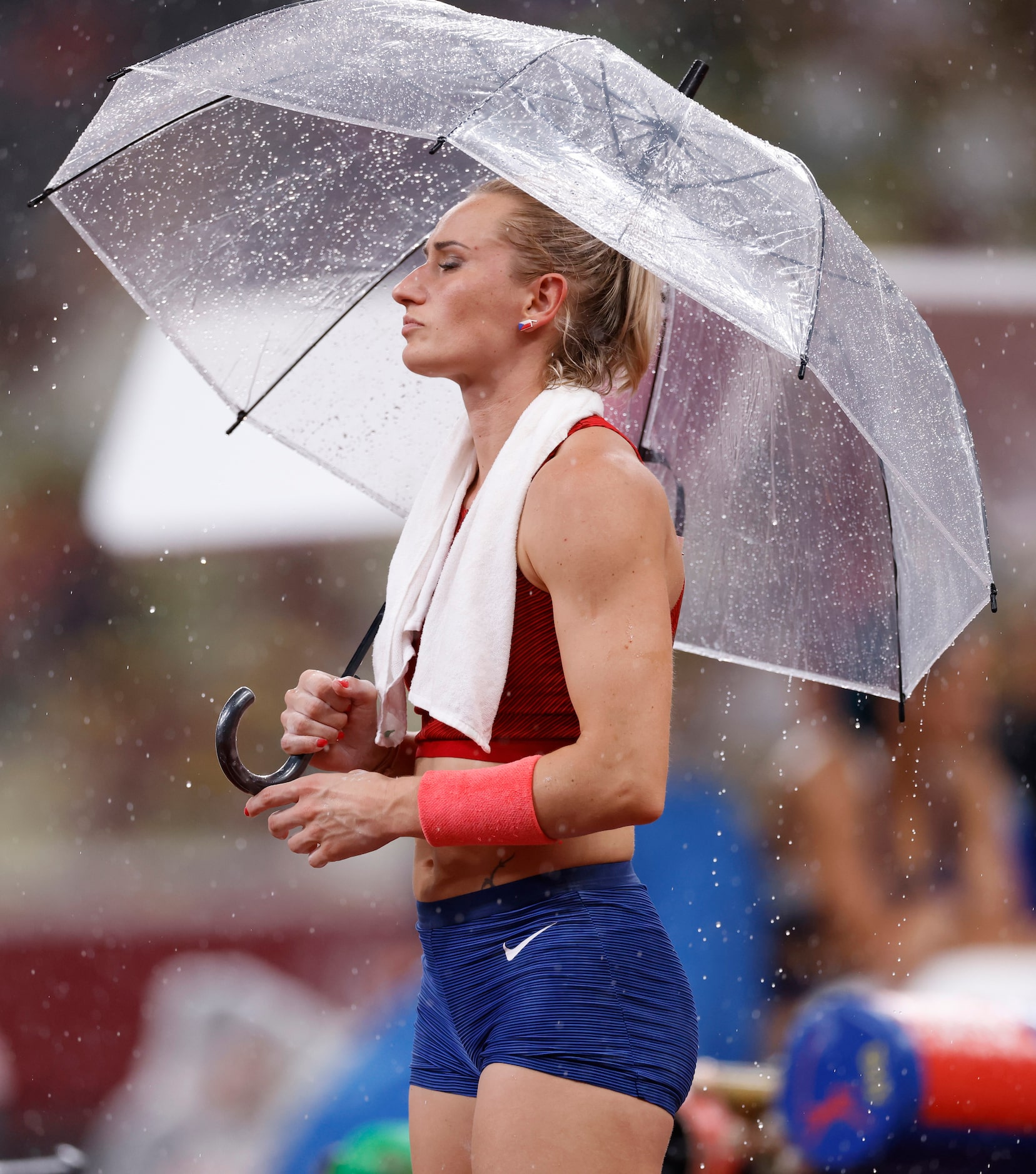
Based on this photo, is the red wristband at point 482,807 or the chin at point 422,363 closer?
the red wristband at point 482,807

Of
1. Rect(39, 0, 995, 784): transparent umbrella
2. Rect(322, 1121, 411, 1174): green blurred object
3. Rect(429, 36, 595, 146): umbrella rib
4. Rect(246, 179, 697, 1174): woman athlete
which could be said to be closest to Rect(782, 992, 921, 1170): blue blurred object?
Rect(322, 1121, 411, 1174): green blurred object

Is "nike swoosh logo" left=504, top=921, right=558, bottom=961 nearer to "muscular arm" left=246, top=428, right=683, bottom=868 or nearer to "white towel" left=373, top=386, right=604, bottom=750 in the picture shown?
"muscular arm" left=246, top=428, right=683, bottom=868

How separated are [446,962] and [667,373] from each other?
38.8 inches

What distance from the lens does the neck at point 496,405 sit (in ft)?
5.36

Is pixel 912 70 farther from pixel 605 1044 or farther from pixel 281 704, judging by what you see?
pixel 605 1044

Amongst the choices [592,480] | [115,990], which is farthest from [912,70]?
[592,480]

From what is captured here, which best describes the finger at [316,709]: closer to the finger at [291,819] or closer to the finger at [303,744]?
the finger at [303,744]

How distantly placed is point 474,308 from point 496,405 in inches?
4.5

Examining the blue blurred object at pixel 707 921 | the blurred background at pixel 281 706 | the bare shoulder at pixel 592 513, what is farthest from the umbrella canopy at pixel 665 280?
the blue blurred object at pixel 707 921

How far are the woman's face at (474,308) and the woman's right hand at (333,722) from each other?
38 cm

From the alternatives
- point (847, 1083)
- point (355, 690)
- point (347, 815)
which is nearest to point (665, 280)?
point (355, 690)

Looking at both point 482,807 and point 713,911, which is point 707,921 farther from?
point 482,807

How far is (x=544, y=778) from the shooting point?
53.6 inches

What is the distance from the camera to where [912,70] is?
19.2ft
